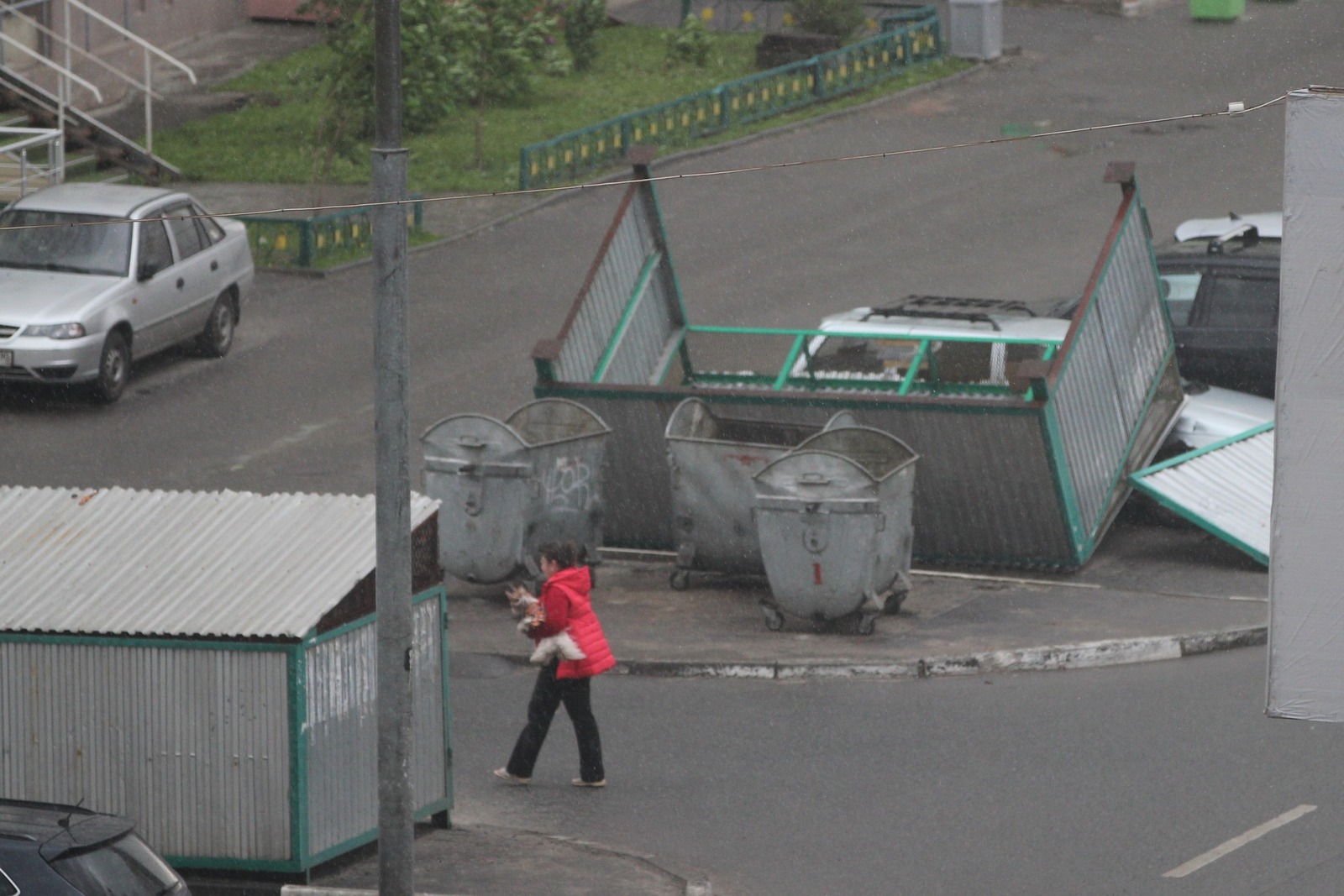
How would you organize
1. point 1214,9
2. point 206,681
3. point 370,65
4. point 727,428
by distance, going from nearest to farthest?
point 206,681 → point 727,428 → point 370,65 → point 1214,9

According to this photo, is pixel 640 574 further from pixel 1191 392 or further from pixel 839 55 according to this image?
pixel 839 55

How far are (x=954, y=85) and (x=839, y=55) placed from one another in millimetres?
1905

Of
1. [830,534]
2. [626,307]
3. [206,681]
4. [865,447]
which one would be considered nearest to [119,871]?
[206,681]

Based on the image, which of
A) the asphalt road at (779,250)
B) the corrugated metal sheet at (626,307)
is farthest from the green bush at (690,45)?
the corrugated metal sheet at (626,307)

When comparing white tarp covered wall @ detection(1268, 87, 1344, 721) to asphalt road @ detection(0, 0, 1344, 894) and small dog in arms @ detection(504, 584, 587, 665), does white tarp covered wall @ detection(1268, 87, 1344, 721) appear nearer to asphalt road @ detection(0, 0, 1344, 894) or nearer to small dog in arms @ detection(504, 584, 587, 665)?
asphalt road @ detection(0, 0, 1344, 894)

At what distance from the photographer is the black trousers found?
407 inches

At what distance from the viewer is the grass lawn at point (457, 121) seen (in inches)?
989

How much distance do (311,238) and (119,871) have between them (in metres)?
15.7

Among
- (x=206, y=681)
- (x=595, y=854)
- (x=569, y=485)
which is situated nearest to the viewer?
(x=206, y=681)

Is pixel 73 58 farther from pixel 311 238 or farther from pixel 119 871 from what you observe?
pixel 119 871

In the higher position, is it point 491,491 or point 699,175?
point 699,175

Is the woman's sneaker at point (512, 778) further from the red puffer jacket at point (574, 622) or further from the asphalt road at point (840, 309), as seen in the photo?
the red puffer jacket at point (574, 622)

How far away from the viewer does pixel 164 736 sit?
352 inches

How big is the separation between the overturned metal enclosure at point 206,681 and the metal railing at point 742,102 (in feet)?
48.1
